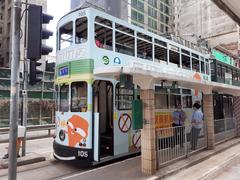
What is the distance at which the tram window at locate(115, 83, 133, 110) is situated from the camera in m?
7.93

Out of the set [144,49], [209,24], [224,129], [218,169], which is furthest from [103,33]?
[209,24]

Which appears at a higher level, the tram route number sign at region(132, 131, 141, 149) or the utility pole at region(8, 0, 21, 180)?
the utility pole at region(8, 0, 21, 180)

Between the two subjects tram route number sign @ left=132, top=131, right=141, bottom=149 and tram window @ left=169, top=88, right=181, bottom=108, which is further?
tram window @ left=169, top=88, right=181, bottom=108

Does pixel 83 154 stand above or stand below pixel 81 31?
below

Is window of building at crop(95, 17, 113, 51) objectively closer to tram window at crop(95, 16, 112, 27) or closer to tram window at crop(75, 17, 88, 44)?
tram window at crop(95, 16, 112, 27)

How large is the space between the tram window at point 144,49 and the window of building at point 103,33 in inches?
48.2

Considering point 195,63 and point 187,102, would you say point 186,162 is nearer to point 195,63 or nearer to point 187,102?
point 187,102

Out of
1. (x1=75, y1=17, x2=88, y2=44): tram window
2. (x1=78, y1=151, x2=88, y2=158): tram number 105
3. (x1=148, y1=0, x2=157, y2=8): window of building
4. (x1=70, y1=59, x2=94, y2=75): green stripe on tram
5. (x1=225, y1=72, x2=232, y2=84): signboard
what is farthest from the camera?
(x1=148, y1=0, x2=157, y2=8): window of building

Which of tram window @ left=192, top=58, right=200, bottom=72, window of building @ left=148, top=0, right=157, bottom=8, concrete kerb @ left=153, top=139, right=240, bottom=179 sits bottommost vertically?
concrete kerb @ left=153, top=139, right=240, bottom=179

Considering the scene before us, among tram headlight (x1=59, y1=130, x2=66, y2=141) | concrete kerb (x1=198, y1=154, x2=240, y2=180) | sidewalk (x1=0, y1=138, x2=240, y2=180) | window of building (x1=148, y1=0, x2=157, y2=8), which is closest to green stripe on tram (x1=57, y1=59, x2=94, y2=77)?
tram headlight (x1=59, y1=130, x2=66, y2=141)

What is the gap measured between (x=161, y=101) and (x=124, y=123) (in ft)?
6.85

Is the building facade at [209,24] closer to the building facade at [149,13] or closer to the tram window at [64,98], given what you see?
the building facade at [149,13]

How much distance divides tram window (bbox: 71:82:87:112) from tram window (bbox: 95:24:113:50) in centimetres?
126

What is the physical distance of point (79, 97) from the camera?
7.45m
